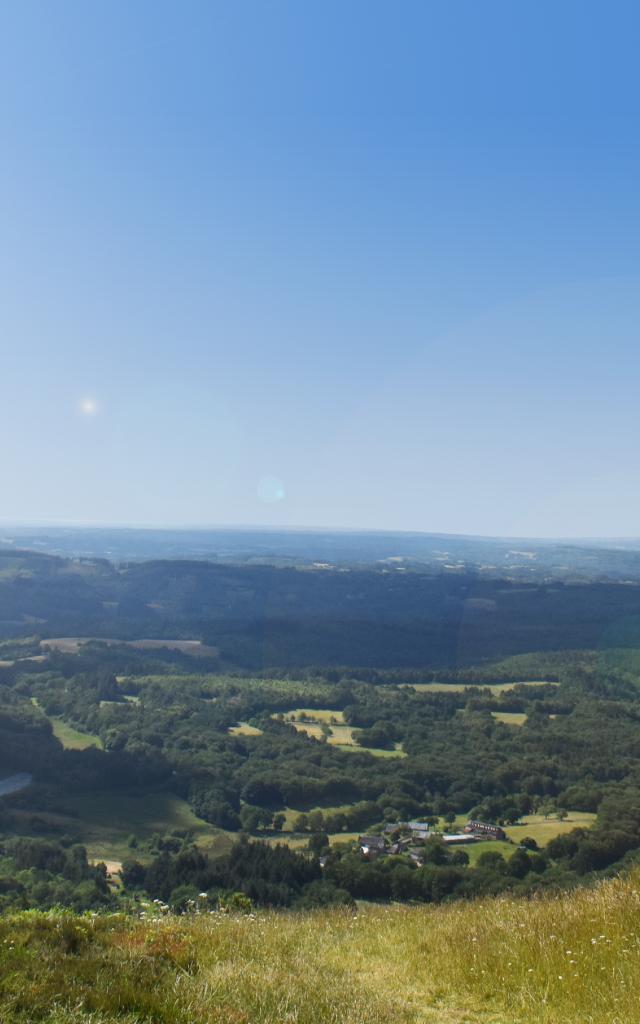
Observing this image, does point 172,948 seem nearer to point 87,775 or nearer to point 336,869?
point 336,869

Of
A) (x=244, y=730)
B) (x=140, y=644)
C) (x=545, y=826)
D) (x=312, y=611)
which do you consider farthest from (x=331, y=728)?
(x=312, y=611)

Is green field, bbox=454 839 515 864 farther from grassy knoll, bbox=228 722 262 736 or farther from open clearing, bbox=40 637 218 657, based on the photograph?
open clearing, bbox=40 637 218 657

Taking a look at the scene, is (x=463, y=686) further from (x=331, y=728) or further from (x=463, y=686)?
(x=331, y=728)

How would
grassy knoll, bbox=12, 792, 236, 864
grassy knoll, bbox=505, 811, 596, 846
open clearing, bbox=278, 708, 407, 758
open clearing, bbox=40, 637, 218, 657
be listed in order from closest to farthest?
1. grassy knoll, bbox=505, 811, 596, 846
2. grassy knoll, bbox=12, 792, 236, 864
3. open clearing, bbox=278, 708, 407, 758
4. open clearing, bbox=40, 637, 218, 657

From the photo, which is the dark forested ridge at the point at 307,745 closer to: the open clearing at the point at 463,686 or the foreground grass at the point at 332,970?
the open clearing at the point at 463,686

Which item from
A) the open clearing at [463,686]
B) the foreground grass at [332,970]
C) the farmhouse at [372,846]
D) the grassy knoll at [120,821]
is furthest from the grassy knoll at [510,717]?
the foreground grass at [332,970]

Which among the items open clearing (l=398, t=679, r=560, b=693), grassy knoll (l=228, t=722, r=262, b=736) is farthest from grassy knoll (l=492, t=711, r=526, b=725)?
grassy knoll (l=228, t=722, r=262, b=736)
